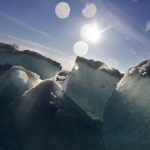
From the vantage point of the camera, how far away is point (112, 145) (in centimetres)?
1636

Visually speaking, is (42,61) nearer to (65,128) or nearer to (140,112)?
(65,128)

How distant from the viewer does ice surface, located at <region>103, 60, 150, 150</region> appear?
15.1m

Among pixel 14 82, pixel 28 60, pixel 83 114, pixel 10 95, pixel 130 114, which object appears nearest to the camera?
pixel 130 114

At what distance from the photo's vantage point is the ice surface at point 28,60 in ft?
105

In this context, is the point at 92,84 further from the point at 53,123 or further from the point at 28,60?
the point at 28,60

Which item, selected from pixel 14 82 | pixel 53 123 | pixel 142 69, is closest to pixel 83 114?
pixel 53 123

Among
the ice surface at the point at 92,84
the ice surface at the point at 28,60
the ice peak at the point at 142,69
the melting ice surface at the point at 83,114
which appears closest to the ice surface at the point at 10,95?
the melting ice surface at the point at 83,114

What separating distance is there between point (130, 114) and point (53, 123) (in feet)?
14.1

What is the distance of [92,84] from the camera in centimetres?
2200

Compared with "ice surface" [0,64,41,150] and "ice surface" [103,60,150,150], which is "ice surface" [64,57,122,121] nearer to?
"ice surface" [103,60,150,150]

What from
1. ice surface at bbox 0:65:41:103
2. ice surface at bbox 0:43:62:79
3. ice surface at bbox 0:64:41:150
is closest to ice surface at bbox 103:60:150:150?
ice surface at bbox 0:64:41:150

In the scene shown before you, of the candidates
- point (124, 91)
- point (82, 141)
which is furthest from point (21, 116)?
point (124, 91)

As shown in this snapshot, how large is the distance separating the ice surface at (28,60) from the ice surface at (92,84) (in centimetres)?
870

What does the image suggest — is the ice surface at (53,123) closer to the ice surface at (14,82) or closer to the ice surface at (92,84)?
the ice surface at (92,84)
